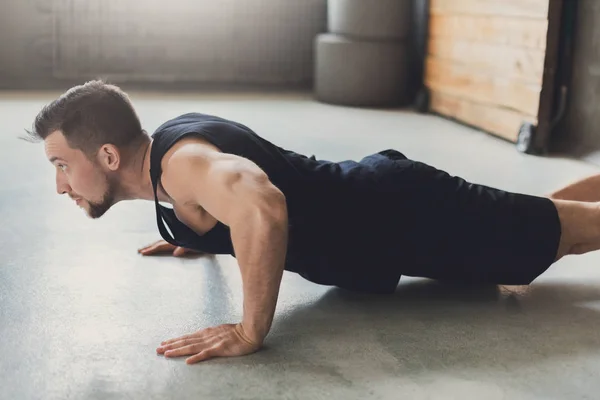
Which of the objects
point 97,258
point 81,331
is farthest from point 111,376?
point 97,258

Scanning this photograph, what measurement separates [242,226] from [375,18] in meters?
3.76

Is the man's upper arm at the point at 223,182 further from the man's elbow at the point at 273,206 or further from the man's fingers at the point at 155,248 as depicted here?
the man's fingers at the point at 155,248

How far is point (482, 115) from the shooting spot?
13.9 feet

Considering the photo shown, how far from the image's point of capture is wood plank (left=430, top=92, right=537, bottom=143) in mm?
3888

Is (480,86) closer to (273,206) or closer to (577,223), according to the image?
(577,223)

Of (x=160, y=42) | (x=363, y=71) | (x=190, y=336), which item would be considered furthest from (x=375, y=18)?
(x=190, y=336)

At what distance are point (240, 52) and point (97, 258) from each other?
3740 millimetres

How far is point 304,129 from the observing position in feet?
13.9

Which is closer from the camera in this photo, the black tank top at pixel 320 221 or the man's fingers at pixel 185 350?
the man's fingers at pixel 185 350

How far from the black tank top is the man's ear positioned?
116mm

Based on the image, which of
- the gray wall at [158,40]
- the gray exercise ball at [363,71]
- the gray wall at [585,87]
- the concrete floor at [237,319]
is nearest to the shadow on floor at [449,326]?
the concrete floor at [237,319]

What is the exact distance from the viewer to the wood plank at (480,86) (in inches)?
146

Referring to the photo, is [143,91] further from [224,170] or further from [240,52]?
[224,170]

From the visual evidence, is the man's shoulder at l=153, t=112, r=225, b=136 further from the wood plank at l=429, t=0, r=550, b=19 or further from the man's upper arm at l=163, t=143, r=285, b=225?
the wood plank at l=429, t=0, r=550, b=19
